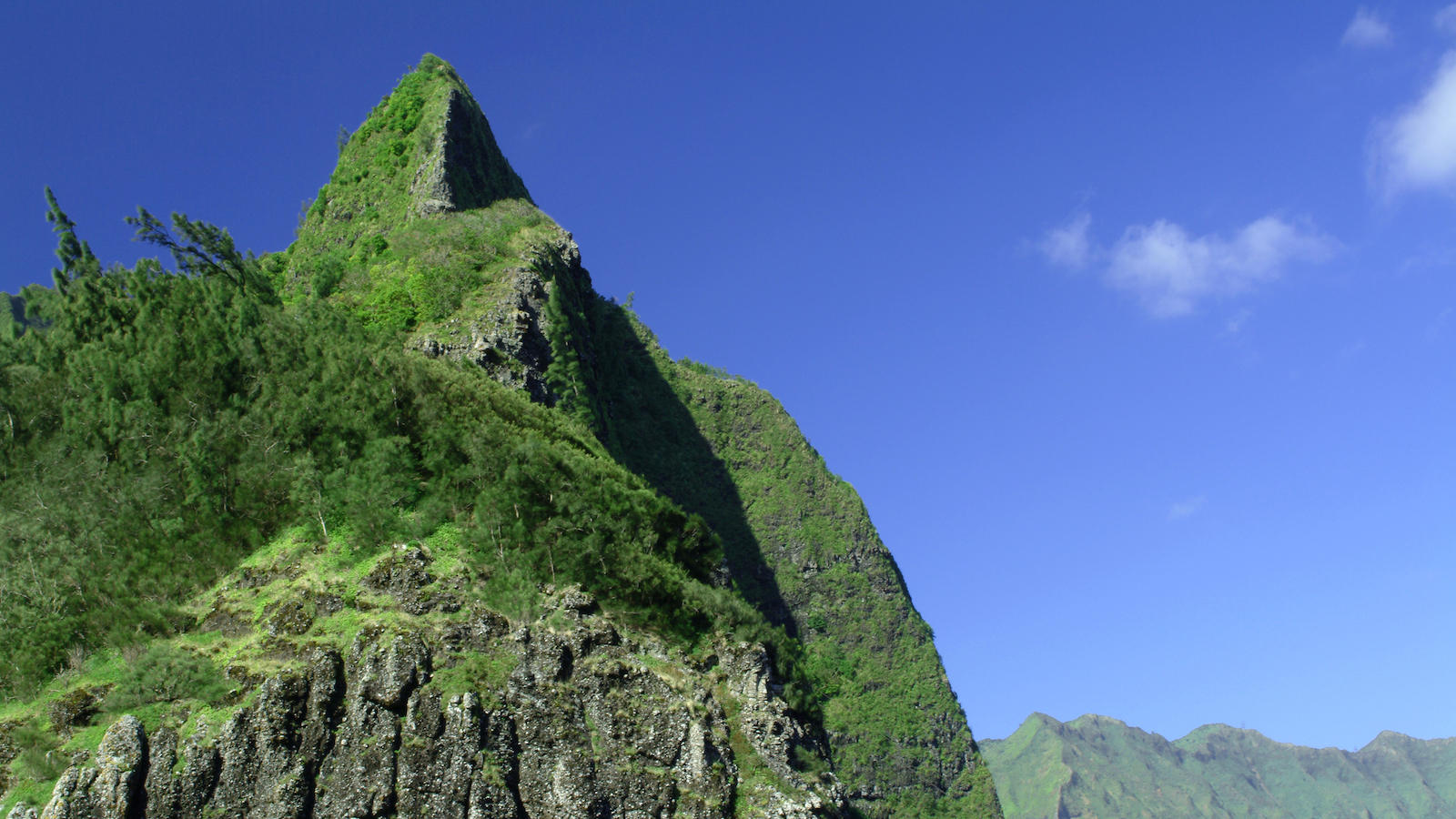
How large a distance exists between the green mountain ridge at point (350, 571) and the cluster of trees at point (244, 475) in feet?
0.42

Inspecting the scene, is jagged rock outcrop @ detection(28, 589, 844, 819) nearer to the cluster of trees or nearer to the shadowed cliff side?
the cluster of trees

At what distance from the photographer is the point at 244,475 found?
38281 millimetres

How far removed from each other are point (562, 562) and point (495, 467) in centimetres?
513

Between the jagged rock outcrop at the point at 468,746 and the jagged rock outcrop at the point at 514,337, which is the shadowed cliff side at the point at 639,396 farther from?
the jagged rock outcrop at the point at 468,746

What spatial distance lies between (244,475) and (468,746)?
16314mm

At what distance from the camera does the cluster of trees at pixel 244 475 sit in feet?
115

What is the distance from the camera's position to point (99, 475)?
38750 mm

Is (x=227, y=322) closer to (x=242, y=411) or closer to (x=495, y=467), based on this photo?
(x=242, y=411)

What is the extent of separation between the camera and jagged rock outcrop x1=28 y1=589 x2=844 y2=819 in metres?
27.2

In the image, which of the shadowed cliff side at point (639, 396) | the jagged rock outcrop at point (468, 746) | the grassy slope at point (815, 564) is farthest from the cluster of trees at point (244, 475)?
the grassy slope at point (815, 564)

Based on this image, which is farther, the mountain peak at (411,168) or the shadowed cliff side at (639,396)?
the mountain peak at (411,168)

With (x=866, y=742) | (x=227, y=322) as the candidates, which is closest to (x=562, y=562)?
(x=227, y=322)

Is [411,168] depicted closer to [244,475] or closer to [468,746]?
[244,475]

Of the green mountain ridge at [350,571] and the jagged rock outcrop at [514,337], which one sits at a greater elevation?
the jagged rock outcrop at [514,337]
